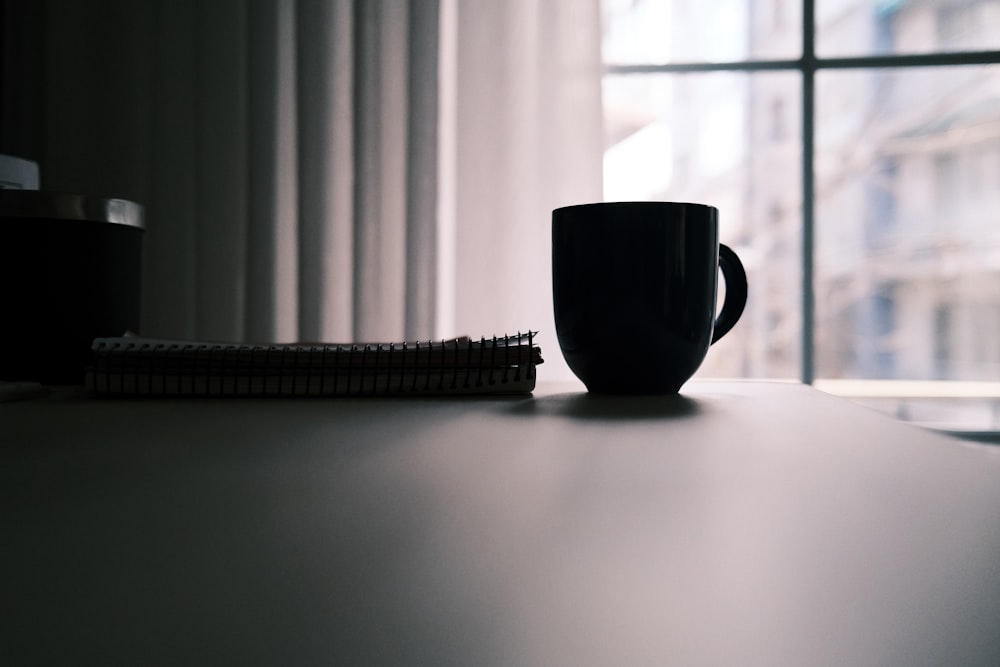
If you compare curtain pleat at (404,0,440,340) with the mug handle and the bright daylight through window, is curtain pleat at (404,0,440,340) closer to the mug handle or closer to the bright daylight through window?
the bright daylight through window

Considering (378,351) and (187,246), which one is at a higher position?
(187,246)

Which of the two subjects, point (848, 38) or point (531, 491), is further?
point (848, 38)

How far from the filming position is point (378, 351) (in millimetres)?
531

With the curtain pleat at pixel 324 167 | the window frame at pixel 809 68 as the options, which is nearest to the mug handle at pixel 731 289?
the curtain pleat at pixel 324 167

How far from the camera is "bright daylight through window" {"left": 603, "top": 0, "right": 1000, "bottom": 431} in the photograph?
197 cm

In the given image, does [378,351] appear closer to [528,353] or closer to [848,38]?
[528,353]

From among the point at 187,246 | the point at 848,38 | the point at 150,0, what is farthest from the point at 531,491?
the point at 848,38

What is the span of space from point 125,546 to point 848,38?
2220 mm

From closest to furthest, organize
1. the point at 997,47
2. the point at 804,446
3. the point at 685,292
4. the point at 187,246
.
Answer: the point at 804,446, the point at 685,292, the point at 187,246, the point at 997,47

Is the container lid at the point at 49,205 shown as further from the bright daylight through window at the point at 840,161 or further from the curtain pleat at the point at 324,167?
the bright daylight through window at the point at 840,161

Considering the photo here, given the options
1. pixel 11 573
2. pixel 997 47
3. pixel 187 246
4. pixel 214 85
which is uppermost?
pixel 997 47

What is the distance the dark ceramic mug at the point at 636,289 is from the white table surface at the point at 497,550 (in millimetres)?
183

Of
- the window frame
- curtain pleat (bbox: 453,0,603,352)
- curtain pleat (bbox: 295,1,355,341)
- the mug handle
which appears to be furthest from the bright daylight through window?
the mug handle

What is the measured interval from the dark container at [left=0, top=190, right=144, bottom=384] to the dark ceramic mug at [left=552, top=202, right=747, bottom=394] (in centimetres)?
33
